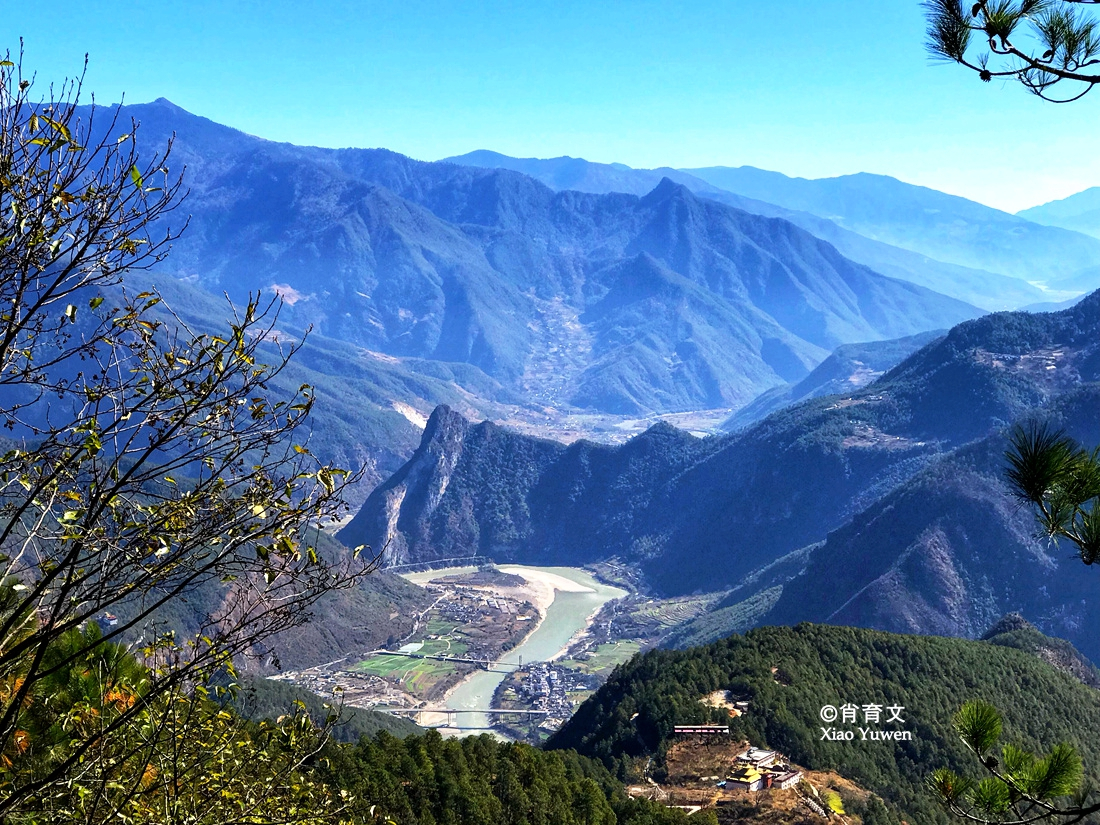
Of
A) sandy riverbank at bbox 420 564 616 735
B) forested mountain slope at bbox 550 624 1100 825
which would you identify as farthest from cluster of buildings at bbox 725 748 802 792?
sandy riverbank at bbox 420 564 616 735

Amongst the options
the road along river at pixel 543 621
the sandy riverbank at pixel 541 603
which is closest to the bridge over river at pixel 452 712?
the road along river at pixel 543 621

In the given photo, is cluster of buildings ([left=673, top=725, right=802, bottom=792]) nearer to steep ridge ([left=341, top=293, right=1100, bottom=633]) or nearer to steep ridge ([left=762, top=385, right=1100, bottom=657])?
steep ridge ([left=762, top=385, right=1100, bottom=657])

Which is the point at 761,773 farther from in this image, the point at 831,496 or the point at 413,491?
the point at 413,491

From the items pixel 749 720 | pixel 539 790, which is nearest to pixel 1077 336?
pixel 749 720

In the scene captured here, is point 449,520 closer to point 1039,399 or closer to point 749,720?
point 1039,399

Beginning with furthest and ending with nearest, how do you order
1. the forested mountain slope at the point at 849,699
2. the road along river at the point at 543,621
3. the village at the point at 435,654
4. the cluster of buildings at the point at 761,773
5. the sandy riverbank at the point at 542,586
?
the sandy riverbank at the point at 542,586 < the village at the point at 435,654 < the road along river at the point at 543,621 < the forested mountain slope at the point at 849,699 < the cluster of buildings at the point at 761,773

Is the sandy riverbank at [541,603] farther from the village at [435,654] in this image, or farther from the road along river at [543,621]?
the village at [435,654]
